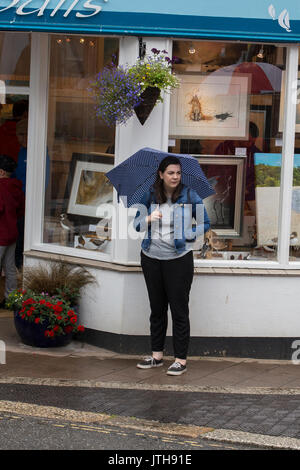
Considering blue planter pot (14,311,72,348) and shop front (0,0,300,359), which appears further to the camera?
blue planter pot (14,311,72,348)

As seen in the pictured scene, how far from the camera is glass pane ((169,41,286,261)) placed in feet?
27.5

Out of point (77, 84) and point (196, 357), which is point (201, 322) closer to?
point (196, 357)

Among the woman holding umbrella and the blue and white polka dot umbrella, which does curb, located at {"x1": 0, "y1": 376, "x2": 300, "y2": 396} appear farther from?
the blue and white polka dot umbrella

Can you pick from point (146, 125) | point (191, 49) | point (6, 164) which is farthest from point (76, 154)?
point (191, 49)

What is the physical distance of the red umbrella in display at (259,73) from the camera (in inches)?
330

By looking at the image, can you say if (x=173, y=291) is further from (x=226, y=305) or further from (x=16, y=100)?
(x=16, y=100)

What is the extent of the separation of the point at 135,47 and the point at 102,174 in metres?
1.36

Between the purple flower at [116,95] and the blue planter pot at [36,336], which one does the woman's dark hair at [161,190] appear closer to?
the purple flower at [116,95]

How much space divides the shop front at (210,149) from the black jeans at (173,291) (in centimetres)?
47

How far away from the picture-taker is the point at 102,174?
28.7 feet

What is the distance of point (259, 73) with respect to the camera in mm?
8453

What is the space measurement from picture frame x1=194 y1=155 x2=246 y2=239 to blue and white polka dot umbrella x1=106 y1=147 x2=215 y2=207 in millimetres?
878

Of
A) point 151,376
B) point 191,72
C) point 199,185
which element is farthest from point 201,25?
point 151,376

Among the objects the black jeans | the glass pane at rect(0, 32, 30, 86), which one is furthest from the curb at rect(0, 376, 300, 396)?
the glass pane at rect(0, 32, 30, 86)
